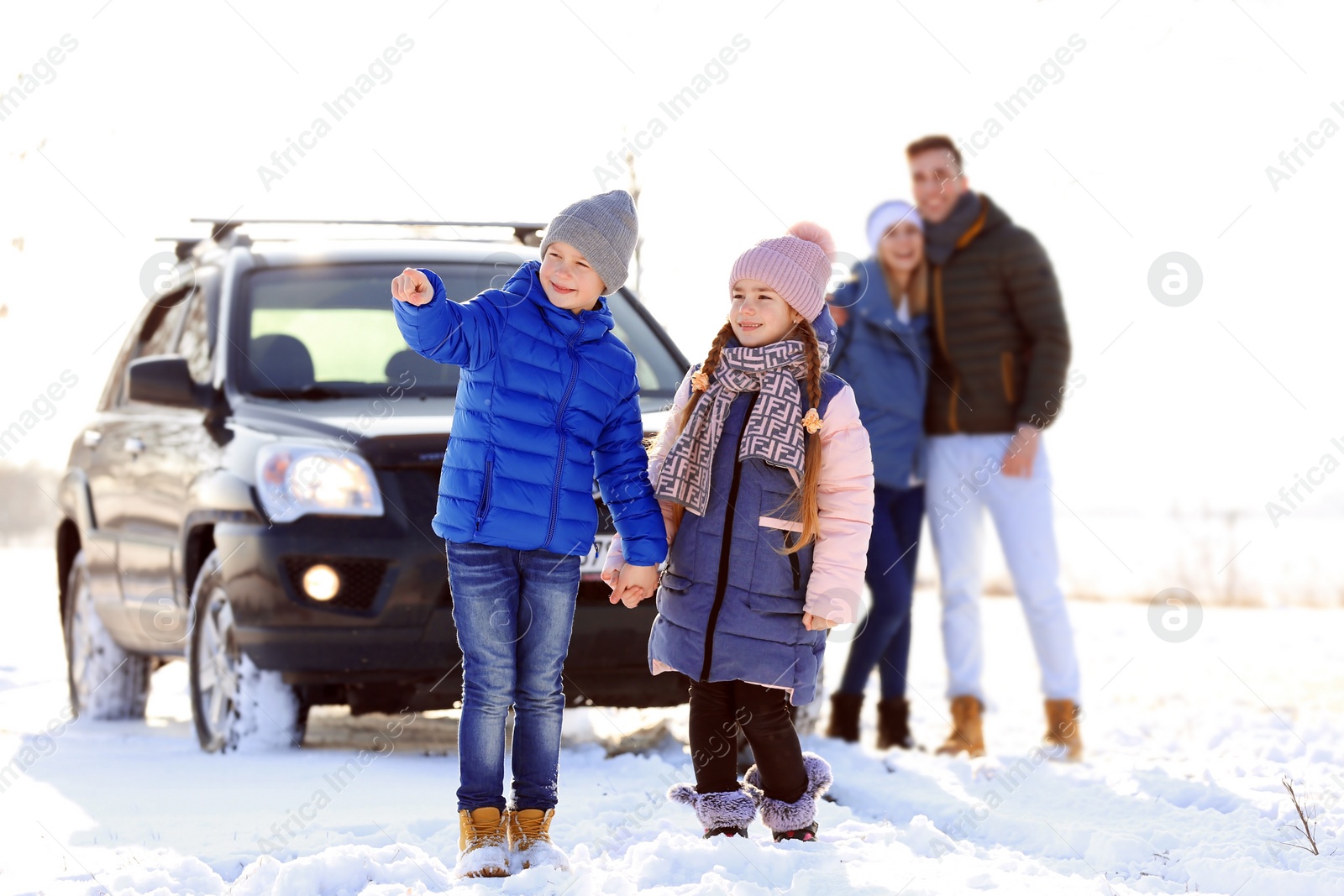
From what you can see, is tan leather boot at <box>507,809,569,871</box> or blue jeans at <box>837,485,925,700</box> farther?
blue jeans at <box>837,485,925,700</box>

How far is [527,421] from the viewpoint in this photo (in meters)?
3.28

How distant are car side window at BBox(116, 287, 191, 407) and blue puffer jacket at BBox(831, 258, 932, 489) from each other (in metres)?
2.66

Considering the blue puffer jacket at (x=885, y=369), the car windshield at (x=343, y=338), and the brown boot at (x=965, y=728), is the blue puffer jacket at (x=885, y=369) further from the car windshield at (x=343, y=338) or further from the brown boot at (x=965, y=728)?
the brown boot at (x=965, y=728)

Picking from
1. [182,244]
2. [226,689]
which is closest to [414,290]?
[226,689]

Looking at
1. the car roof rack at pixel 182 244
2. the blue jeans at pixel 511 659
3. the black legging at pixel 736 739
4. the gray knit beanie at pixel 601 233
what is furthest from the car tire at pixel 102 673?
the gray knit beanie at pixel 601 233

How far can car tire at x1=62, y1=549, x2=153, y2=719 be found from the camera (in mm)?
6137

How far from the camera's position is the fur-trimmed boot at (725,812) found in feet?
11.7

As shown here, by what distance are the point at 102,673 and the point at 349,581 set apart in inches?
91.8

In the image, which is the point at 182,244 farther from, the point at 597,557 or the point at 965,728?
the point at 965,728

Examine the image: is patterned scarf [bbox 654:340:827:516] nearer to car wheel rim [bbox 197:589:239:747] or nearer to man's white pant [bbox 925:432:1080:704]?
car wheel rim [bbox 197:589:239:747]

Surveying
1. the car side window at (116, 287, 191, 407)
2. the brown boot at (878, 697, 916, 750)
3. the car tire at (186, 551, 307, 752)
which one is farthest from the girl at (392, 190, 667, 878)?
the car side window at (116, 287, 191, 407)

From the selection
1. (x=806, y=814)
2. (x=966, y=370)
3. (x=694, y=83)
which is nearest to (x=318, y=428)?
(x=806, y=814)

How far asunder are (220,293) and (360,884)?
2.91 metres

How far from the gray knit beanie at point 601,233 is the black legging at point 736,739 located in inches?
40.4
